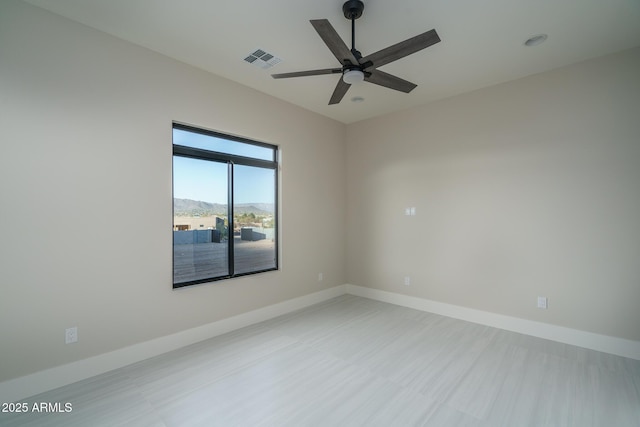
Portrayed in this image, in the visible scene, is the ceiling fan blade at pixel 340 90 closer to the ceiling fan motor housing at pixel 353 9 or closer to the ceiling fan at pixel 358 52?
the ceiling fan at pixel 358 52

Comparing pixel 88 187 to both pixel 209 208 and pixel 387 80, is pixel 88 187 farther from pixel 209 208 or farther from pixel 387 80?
pixel 387 80

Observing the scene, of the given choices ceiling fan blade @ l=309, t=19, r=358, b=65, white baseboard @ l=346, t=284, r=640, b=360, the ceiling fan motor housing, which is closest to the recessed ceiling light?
the ceiling fan motor housing

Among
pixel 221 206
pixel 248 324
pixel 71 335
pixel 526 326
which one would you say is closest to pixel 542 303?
pixel 526 326

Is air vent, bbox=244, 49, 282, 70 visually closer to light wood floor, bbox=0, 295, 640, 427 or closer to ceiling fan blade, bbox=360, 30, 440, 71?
ceiling fan blade, bbox=360, 30, 440, 71

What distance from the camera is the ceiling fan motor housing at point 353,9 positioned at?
2215 mm

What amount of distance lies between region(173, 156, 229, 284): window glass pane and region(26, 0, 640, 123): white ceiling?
3.90 feet

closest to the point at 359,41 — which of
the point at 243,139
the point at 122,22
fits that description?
the point at 243,139

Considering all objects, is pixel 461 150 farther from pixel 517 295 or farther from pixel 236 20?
pixel 236 20

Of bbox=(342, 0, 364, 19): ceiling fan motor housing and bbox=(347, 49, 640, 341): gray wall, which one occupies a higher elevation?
bbox=(342, 0, 364, 19): ceiling fan motor housing

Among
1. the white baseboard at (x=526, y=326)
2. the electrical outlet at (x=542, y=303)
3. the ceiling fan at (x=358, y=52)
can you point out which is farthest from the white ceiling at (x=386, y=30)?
the white baseboard at (x=526, y=326)

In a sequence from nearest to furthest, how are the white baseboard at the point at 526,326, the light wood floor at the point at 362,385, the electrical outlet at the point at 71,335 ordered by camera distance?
the light wood floor at the point at 362,385 → the electrical outlet at the point at 71,335 → the white baseboard at the point at 526,326

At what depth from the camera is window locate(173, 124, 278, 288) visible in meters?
3.23

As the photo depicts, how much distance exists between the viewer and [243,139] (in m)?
3.82

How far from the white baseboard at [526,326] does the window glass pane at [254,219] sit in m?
2.06
